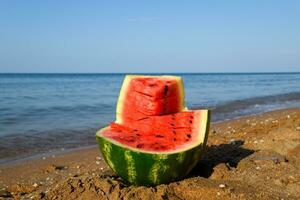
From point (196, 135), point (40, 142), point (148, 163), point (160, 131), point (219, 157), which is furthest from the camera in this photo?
point (40, 142)

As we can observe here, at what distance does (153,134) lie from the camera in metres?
4.48

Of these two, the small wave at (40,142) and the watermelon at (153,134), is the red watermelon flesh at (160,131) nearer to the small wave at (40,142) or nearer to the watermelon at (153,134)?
the watermelon at (153,134)

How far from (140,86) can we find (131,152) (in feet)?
3.02

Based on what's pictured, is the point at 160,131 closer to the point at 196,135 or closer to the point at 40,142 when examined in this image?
the point at 196,135

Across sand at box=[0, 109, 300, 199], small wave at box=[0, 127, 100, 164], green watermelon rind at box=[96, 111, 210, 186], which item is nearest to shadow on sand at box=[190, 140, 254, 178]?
sand at box=[0, 109, 300, 199]

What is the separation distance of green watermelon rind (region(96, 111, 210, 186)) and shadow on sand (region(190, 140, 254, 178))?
15.8 inches

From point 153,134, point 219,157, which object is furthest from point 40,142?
point 153,134

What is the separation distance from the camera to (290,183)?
4.30 metres

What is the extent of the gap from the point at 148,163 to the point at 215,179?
2.76ft

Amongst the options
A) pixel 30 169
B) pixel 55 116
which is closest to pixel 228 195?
pixel 30 169

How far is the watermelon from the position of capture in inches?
158

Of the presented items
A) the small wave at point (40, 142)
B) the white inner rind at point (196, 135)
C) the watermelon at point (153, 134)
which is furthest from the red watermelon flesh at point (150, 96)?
the small wave at point (40, 142)

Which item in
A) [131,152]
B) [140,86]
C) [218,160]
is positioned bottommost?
[218,160]

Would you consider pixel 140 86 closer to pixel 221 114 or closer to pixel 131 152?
pixel 131 152
